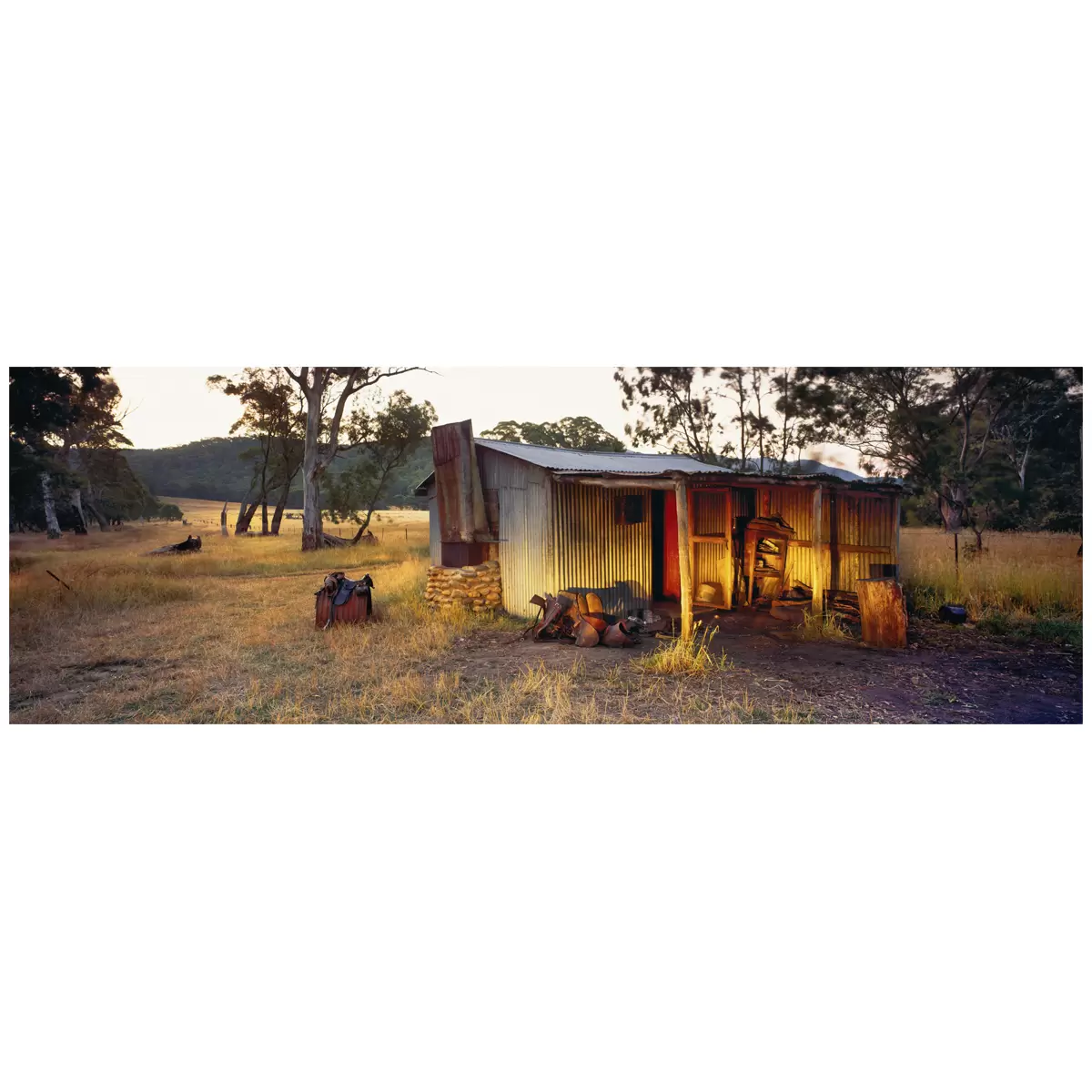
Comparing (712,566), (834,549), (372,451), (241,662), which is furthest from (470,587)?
(372,451)

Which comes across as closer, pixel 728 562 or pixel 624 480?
pixel 624 480

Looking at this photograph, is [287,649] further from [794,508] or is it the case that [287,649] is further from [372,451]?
[372,451]

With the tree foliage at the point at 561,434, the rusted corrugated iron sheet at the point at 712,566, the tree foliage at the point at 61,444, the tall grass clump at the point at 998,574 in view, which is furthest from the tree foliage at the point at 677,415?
the tree foliage at the point at 61,444

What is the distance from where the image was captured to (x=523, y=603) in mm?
8992

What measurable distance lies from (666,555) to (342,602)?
5.27 metres

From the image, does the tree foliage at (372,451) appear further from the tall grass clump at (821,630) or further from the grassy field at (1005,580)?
the grassy field at (1005,580)

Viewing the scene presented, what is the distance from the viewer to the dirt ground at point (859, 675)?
217 inches

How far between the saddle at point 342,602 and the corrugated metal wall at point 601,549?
2.85m

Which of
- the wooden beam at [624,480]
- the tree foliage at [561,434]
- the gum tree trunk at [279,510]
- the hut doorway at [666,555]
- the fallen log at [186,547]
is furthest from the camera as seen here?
the gum tree trunk at [279,510]

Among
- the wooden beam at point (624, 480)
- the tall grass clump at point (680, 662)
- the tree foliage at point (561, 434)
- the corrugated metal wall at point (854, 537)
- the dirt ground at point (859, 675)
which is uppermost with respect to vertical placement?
the tree foliage at point (561, 434)

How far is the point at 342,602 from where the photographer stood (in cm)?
855

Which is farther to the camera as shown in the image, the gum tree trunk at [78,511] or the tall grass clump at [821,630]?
the tall grass clump at [821,630]
